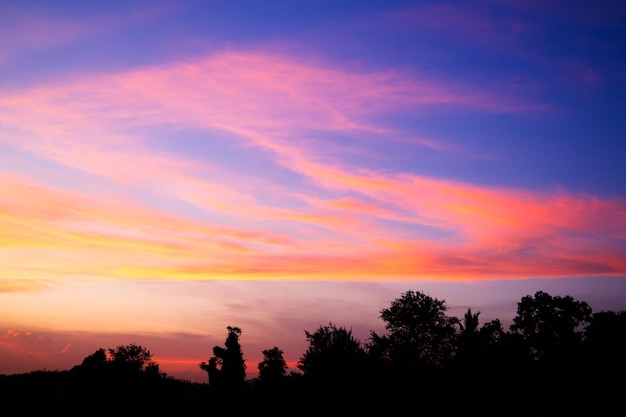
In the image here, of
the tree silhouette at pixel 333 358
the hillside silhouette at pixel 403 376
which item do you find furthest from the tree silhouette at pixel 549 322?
the tree silhouette at pixel 333 358

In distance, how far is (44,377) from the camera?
1195 inches

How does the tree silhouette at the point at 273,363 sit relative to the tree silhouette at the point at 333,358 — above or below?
below

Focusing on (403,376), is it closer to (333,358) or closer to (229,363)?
(333,358)

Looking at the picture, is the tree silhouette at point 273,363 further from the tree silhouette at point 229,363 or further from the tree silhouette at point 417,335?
the tree silhouette at point 417,335

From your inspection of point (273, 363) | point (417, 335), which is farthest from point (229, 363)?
point (417, 335)

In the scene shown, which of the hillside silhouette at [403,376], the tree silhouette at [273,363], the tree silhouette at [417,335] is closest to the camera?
the hillside silhouette at [403,376]

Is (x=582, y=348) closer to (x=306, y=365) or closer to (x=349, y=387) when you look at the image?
(x=306, y=365)

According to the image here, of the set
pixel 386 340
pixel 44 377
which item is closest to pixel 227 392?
pixel 44 377

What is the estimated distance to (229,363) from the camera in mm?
79625

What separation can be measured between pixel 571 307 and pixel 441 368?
89.8ft

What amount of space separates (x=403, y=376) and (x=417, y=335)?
22.0 metres

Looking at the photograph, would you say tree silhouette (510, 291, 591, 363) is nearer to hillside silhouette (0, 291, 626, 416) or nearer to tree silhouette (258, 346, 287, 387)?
hillside silhouette (0, 291, 626, 416)

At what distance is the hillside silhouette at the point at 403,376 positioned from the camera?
76.0 feet

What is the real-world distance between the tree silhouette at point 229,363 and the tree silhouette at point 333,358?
139 feet
